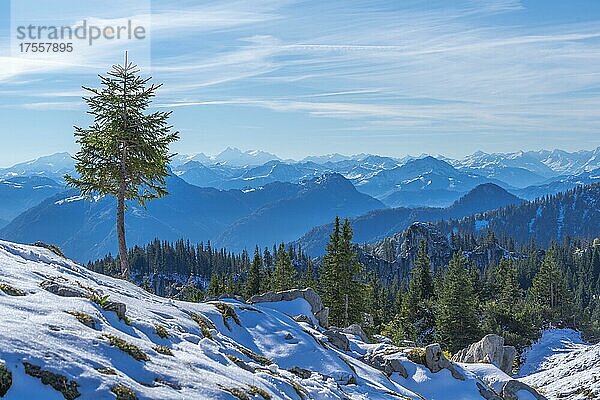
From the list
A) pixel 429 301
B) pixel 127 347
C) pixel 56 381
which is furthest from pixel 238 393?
pixel 429 301

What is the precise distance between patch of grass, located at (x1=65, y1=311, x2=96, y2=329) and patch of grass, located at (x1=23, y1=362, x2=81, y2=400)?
143 inches

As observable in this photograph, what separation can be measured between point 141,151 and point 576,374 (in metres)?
43.5

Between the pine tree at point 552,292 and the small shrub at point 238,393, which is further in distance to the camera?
the pine tree at point 552,292

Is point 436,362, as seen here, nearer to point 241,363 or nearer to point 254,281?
point 241,363

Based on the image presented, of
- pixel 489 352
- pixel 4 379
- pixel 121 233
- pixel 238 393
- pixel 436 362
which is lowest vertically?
pixel 489 352

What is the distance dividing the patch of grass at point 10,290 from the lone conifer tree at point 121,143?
18.0m

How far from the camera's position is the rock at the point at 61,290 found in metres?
17.2

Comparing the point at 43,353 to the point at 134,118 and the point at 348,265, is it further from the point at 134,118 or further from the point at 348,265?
the point at 348,265

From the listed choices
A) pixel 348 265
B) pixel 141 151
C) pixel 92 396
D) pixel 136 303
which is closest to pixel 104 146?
pixel 141 151

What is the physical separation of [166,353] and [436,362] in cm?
1781

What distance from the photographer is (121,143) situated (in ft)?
110

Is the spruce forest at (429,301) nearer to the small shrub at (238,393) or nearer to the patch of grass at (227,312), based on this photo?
the patch of grass at (227,312)

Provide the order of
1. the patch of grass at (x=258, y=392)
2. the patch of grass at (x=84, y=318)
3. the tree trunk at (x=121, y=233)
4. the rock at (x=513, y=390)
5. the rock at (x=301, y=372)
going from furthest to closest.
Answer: the tree trunk at (x=121, y=233), the rock at (x=513, y=390), the rock at (x=301, y=372), the patch of grass at (x=84, y=318), the patch of grass at (x=258, y=392)

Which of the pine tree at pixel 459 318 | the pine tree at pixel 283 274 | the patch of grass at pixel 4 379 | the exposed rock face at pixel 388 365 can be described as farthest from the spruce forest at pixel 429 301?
the patch of grass at pixel 4 379
